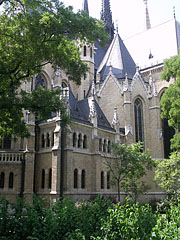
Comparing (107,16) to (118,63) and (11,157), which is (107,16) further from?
(11,157)

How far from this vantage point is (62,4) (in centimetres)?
1371

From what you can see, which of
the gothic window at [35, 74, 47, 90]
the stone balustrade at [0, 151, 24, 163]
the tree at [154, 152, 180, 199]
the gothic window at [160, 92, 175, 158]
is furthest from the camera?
the gothic window at [160, 92, 175, 158]

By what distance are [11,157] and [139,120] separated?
17716 millimetres

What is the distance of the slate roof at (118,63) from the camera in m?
38.2

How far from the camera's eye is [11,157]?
2558 centimetres

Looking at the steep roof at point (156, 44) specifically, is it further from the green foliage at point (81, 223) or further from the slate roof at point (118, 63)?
the green foliage at point (81, 223)

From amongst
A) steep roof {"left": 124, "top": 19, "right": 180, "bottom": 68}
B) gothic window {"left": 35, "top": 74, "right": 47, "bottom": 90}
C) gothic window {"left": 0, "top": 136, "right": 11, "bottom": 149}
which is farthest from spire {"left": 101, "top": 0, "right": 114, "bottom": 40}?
gothic window {"left": 0, "top": 136, "right": 11, "bottom": 149}

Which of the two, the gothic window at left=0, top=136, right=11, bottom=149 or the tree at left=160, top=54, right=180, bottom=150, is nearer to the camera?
the tree at left=160, top=54, right=180, bottom=150

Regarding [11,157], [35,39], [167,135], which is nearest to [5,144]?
[11,157]

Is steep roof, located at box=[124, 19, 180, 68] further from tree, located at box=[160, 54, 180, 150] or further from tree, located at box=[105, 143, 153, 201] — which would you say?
tree, located at box=[105, 143, 153, 201]

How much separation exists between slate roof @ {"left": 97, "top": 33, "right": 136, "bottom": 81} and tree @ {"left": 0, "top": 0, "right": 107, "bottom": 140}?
23.9 meters

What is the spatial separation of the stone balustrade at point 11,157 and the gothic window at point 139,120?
15888 millimetres

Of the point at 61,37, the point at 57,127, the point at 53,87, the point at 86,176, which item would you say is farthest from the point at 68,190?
the point at 61,37

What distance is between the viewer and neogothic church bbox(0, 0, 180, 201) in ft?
81.1
